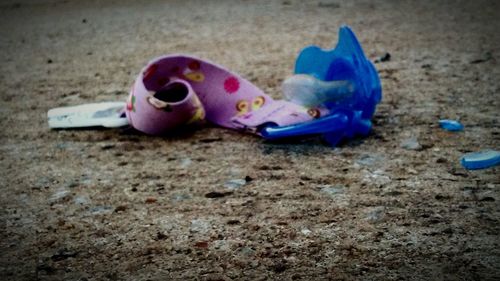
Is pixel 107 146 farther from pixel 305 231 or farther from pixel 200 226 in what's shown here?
pixel 305 231

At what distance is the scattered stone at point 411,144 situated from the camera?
42.1 inches

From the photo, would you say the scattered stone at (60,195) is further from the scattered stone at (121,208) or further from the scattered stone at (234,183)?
the scattered stone at (234,183)

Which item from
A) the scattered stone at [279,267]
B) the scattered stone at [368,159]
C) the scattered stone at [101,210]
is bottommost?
the scattered stone at [101,210]

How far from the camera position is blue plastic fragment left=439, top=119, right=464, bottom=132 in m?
1.14

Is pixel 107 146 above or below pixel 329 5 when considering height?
below

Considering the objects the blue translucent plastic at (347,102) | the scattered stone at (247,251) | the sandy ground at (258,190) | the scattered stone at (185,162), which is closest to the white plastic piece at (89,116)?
the sandy ground at (258,190)

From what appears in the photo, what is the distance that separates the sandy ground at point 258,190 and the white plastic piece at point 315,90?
0.11 meters

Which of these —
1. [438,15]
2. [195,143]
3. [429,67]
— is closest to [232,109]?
[195,143]

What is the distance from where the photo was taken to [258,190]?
93 cm

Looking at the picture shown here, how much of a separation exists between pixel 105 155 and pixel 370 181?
580mm

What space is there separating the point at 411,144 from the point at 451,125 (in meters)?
0.13

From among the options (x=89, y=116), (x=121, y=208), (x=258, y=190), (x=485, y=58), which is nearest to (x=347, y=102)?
(x=258, y=190)

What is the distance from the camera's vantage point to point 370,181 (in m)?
0.94

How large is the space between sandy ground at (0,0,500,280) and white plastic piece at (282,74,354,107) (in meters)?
0.11
